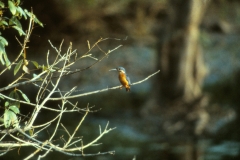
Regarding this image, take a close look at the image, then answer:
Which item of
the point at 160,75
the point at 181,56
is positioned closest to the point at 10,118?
the point at 181,56

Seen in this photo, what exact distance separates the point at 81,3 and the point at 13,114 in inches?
806

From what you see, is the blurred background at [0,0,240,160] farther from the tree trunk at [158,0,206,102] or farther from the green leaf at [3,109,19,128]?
the green leaf at [3,109,19,128]

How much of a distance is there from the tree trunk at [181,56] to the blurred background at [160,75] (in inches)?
1.1

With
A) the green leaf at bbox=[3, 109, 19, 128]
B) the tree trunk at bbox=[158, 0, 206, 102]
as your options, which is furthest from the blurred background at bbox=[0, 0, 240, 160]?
the green leaf at bbox=[3, 109, 19, 128]

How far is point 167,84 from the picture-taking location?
1652cm

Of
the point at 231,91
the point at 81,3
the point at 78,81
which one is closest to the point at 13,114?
the point at 231,91

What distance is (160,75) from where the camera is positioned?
54.9ft

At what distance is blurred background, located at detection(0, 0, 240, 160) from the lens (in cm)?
1402

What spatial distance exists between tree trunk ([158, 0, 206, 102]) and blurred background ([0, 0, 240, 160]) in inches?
1.1

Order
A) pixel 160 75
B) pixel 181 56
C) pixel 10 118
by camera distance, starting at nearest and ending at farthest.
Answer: pixel 10 118 → pixel 181 56 → pixel 160 75

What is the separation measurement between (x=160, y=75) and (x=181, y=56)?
86cm

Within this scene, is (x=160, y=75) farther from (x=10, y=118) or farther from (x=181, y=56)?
(x=10, y=118)

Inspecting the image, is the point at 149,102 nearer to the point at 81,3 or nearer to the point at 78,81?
the point at 78,81

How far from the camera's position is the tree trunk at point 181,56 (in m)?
15.9
